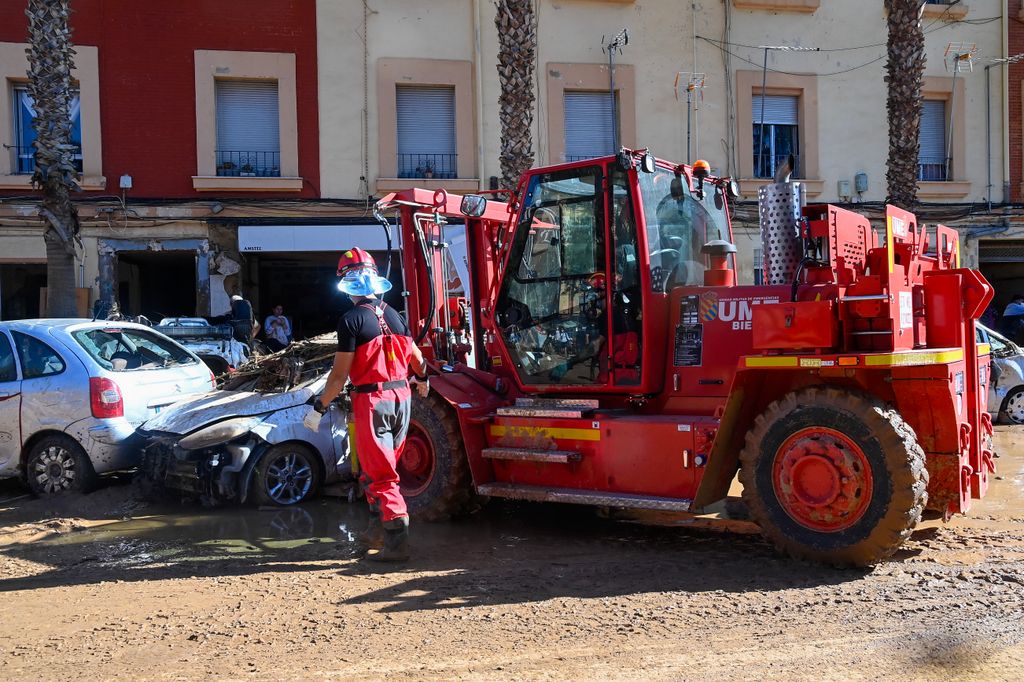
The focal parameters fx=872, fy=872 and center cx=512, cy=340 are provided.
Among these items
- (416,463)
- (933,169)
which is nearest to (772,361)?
(416,463)

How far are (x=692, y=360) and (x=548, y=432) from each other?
1138 mm

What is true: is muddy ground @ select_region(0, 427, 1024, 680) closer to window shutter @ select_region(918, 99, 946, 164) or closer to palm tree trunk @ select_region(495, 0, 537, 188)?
palm tree trunk @ select_region(495, 0, 537, 188)

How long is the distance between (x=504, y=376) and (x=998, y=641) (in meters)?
3.83

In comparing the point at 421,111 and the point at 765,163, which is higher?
the point at 421,111

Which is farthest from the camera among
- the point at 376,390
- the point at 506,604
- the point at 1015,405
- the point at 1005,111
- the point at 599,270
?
the point at 1005,111

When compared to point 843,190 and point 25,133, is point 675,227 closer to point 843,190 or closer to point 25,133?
point 843,190

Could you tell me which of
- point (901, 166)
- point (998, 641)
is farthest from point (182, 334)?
point (901, 166)

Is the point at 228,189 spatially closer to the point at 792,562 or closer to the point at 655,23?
the point at 655,23

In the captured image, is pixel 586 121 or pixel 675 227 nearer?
pixel 675 227

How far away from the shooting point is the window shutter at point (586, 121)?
17.0 meters

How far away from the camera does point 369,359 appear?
18.6ft

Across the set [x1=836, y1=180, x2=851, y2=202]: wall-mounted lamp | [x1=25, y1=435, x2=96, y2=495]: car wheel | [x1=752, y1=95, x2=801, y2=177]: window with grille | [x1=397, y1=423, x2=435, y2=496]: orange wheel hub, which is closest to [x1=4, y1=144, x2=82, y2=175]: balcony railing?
[x1=25, y1=435, x2=96, y2=495]: car wheel

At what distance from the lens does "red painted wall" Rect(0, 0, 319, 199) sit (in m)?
15.8

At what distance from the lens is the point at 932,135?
59.9ft
